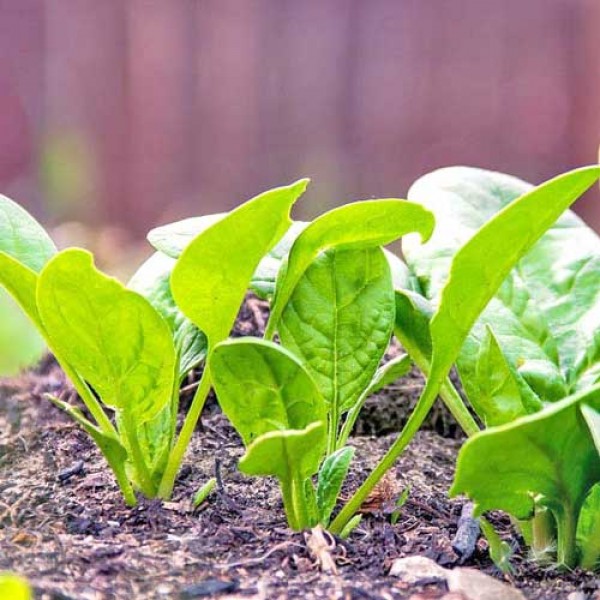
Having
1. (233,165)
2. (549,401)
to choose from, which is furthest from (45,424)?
(233,165)

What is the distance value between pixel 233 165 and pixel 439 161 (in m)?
1.02

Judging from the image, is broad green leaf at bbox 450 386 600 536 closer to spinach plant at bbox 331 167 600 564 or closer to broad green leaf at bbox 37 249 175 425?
spinach plant at bbox 331 167 600 564

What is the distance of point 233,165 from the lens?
507 centimetres

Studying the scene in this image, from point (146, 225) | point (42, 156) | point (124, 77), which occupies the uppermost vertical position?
point (124, 77)

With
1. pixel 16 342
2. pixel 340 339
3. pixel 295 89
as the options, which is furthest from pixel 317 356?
pixel 295 89

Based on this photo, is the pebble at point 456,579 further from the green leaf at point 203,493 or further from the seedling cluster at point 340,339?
the green leaf at point 203,493

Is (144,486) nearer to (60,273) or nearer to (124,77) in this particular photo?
(60,273)

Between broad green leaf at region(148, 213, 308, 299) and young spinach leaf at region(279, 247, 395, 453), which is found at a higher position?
broad green leaf at region(148, 213, 308, 299)

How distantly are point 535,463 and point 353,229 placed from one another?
0.26 metres

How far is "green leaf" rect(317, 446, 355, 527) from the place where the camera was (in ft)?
3.10

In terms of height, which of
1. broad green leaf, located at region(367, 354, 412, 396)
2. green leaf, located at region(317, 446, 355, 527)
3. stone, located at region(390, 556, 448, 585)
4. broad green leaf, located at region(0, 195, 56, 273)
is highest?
broad green leaf, located at region(0, 195, 56, 273)

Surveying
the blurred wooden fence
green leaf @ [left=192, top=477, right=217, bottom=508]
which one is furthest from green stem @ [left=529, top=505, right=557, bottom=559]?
the blurred wooden fence

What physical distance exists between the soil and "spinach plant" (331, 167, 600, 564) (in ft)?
0.24

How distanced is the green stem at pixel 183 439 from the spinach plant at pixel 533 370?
0.26m
